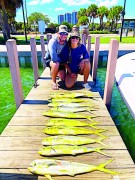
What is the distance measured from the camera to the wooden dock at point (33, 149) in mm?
2102

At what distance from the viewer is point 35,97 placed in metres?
4.29

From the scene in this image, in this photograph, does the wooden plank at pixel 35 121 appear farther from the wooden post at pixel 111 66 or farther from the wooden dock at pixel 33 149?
the wooden post at pixel 111 66

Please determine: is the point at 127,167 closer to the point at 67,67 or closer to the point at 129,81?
the point at 67,67

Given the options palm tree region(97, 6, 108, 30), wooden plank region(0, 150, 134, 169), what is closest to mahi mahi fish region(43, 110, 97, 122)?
wooden plank region(0, 150, 134, 169)

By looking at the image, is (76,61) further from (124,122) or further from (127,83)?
(124,122)

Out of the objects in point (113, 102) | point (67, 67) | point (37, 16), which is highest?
point (37, 16)

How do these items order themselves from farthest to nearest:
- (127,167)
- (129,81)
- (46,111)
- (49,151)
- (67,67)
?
1. (129,81)
2. (67,67)
3. (46,111)
4. (49,151)
5. (127,167)

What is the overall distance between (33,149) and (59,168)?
52cm

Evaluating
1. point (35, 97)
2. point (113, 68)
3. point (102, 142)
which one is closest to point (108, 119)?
point (102, 142)

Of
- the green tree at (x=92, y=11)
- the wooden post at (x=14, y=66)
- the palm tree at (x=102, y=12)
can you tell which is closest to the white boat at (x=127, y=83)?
the wooden post at (x=14, y=66)

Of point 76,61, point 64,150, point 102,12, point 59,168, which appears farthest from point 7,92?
point 102,12

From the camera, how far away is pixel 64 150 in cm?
236

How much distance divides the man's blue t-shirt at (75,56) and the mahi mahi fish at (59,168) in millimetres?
2840

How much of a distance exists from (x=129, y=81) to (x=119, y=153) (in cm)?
323
